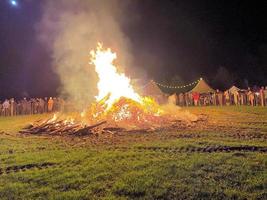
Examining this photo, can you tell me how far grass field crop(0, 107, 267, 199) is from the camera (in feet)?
26.7

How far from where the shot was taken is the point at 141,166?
33.5 feet

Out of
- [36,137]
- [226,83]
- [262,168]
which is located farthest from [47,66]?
[262,168]

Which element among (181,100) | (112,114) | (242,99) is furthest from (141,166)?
(181,100)

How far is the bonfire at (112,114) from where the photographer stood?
18.0 meters

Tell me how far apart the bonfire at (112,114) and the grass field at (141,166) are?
2.03 metres

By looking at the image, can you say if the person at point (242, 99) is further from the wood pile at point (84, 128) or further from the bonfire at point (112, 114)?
the wood pile at point (84, 128)

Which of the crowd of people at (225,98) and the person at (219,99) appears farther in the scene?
the person at (219,99)

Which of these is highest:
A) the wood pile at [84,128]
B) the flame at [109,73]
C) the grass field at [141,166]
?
the flame at [109,73]

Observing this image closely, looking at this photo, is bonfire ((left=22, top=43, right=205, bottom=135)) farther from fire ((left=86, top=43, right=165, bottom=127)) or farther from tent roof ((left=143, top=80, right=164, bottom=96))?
tent roof ((left=143, top=80, right=164, bottom=96))

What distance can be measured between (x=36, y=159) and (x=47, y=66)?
5103cm

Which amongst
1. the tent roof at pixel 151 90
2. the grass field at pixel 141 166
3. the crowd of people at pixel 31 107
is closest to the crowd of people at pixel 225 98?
the tent roof at pixel 151 90

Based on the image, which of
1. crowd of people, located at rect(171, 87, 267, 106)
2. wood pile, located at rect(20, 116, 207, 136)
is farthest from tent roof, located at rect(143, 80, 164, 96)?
wood pile, located at rect(20, 116, 207, 136)

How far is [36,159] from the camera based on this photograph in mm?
11930

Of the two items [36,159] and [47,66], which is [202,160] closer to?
[36,159]
